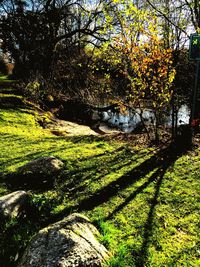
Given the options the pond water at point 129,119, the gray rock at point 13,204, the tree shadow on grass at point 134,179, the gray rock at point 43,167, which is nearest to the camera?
the gray rock at point 13,204

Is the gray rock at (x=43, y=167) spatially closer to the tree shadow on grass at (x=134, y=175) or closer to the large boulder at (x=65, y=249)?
the tree shadow on grass at (x=134, y=175)

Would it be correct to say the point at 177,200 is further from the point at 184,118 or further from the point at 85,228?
the point at 184,118

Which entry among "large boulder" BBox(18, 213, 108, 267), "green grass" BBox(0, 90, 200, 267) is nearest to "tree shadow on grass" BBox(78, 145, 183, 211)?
"green grass" BBox(0, 90, 200, 267)

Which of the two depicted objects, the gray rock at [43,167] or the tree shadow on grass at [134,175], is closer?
the tree shadow on grass at [134,175]

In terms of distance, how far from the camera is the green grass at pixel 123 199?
377cm

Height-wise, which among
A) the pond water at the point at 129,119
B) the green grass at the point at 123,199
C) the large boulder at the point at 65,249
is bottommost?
the pond water at the point at 129,119

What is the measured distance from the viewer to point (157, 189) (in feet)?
18.2

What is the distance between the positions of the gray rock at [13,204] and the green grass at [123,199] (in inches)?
5.7

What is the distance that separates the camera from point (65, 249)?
315cm

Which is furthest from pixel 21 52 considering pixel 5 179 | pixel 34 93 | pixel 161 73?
pixel 5 179

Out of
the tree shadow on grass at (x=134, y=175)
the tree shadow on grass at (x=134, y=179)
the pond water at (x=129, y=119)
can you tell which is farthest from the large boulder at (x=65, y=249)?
the pond water at (x=129, y=119)

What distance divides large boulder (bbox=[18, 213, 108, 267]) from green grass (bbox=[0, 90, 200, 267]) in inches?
11.5

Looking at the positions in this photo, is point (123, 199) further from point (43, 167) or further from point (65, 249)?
point (65, 249)

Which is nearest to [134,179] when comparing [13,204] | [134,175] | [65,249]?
[134,175]
